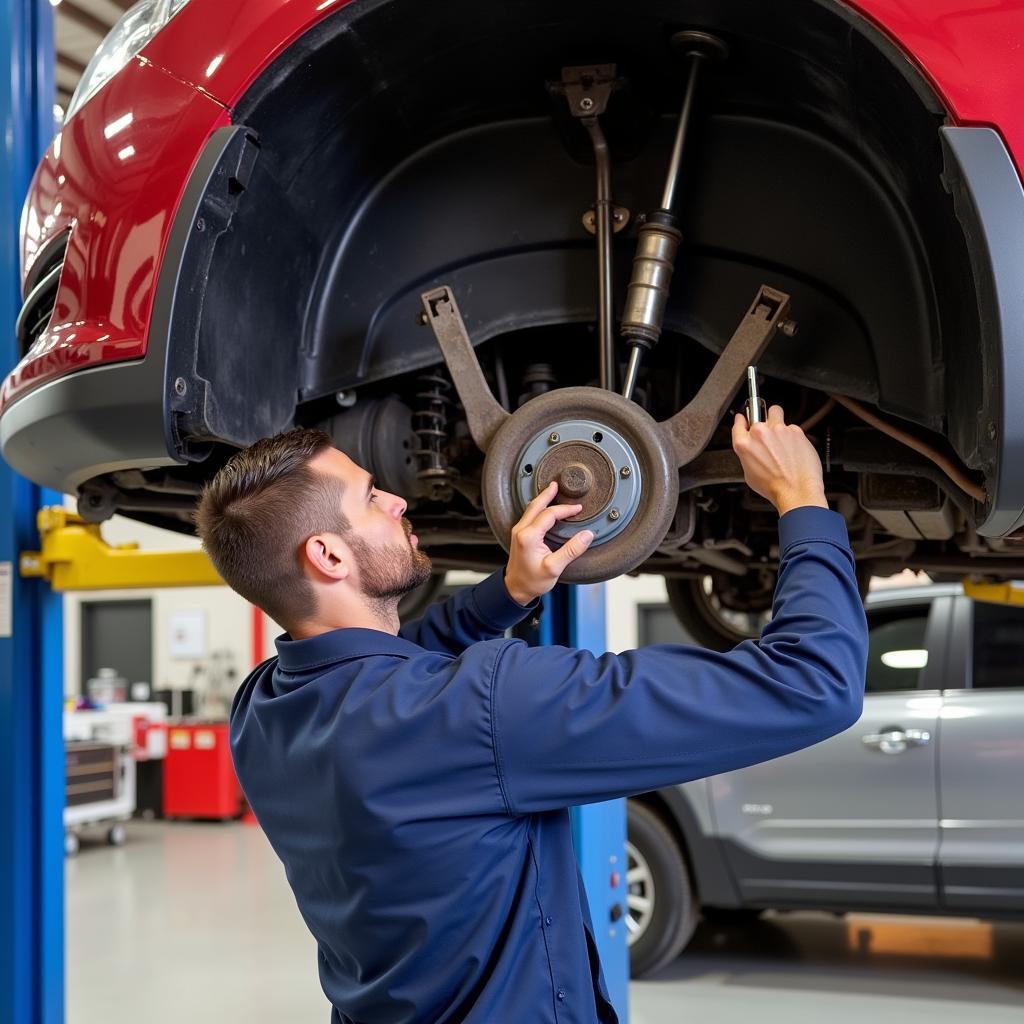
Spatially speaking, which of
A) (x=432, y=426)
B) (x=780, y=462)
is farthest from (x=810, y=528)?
(x=432, y=426)

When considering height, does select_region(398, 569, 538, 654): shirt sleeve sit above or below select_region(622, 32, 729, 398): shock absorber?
below

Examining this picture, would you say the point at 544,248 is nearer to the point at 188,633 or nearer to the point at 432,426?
the point at 432,426

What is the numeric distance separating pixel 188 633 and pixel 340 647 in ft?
30.0

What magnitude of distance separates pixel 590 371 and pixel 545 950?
0.85 metres

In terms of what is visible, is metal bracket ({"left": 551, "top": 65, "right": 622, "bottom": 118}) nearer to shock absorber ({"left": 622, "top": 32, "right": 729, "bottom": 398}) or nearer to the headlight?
shock absorber ({"left": 622, "top": 32, "right": 729, "bottom": 398})

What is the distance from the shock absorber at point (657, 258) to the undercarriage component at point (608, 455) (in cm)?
7

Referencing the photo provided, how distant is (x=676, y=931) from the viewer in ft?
13.0

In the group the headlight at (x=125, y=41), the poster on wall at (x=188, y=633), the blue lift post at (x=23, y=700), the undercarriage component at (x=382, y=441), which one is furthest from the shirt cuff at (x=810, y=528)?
the poster on wall at (x=188, y=633)

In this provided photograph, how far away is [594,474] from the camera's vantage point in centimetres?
123

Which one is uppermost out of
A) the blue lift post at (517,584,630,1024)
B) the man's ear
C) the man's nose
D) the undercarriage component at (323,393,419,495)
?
the undercarriage component at (323,393,419,495)

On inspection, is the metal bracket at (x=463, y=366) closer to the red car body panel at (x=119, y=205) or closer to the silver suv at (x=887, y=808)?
the red car body panel at (x=119, y=205)

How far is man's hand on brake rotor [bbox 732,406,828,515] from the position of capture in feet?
3.72

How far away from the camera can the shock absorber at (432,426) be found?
1505 millimetres

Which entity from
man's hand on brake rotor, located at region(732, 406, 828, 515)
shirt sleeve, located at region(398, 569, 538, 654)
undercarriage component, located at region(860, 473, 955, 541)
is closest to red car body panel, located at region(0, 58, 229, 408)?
shirt sleeve, located at region(398, 569, 538, 654)
